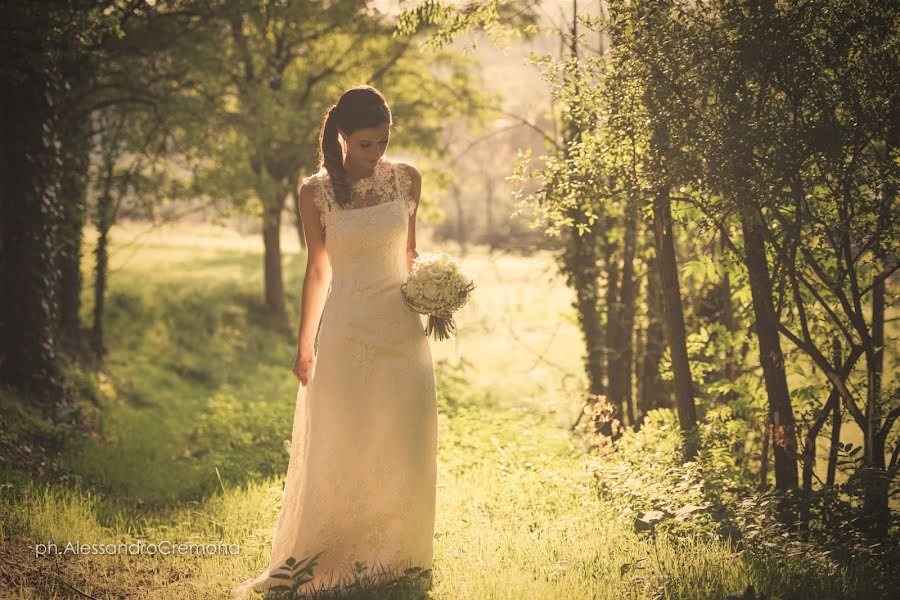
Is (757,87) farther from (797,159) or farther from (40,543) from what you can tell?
(40,543)

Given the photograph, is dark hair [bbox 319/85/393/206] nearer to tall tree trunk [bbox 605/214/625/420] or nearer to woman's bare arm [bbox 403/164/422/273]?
woman's bare arm [bbox 403/164/422/273]

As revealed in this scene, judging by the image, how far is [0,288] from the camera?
8695 millimetres

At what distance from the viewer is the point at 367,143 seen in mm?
4742

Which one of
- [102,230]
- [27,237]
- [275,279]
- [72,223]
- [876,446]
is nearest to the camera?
[876,446]

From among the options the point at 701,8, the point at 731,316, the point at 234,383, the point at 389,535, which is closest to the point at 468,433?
the point at 731,316

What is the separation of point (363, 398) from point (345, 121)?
1778mm

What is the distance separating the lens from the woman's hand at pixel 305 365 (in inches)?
195

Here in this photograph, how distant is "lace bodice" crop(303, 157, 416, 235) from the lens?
486 centimetres

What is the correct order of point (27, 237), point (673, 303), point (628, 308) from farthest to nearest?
point (628, 308), point (27, 237), point (673, 303)

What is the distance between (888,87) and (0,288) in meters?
9.02

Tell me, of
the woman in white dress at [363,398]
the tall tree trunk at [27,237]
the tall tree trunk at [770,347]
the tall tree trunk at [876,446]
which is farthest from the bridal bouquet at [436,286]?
the tall tree trunk at [27,237]

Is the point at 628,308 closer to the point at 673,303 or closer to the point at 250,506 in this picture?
the point at 673,303

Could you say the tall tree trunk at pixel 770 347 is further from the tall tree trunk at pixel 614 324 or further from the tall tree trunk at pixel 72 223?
the tall tree trunk at pixel 72 223

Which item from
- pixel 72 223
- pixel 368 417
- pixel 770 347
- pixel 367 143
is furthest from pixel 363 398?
pixel 72 223
